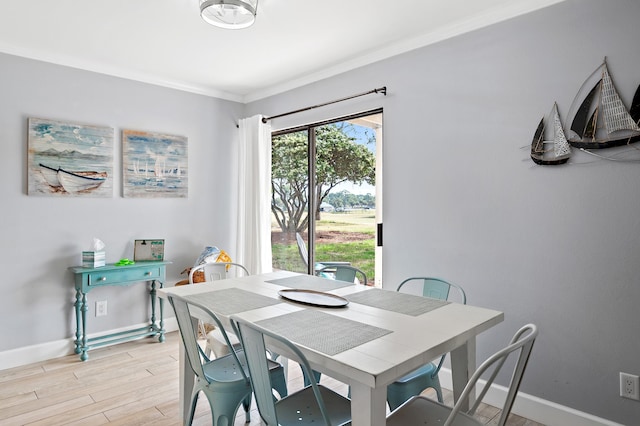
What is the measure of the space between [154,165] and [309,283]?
2.22 metres

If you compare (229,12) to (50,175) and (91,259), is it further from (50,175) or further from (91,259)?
(91,259)

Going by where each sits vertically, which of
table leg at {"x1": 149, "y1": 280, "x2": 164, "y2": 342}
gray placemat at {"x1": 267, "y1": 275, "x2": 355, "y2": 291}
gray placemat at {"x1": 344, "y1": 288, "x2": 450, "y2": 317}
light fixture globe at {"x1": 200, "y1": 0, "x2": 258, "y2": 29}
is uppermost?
light fixture globe at {"x1": 200, "y1": 0, "x2": 258, "y2": 29}

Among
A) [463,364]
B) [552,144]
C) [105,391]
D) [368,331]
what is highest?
[552,144]

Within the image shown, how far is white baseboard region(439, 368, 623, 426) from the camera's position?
7.30 ft

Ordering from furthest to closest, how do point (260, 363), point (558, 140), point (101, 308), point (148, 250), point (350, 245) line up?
point (350, 245), point (148, 250), point (101, 308), point (558, 140), point (260, 363)

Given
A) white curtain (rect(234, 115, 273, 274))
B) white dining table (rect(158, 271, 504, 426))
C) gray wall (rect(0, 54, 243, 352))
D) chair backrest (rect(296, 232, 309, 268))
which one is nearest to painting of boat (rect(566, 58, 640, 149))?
white dining table (rect(158, 271, 504, 426))

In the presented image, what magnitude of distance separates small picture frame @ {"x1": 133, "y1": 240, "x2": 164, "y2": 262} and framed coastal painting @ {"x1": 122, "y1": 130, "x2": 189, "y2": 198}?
45 centimetres

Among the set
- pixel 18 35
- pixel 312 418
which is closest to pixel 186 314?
pixel 312 418

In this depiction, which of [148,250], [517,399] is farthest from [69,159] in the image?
[517,399]

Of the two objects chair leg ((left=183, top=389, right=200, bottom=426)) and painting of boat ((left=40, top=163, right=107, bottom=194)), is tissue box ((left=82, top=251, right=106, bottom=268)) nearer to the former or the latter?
painting of boat ((left=40, top=163, right=107, bottom=194))

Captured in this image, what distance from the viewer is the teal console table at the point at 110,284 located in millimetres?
3330

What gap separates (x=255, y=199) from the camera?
4.25 metres

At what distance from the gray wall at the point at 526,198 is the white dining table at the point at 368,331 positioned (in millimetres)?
734

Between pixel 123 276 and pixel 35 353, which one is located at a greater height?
pixel 123 276
